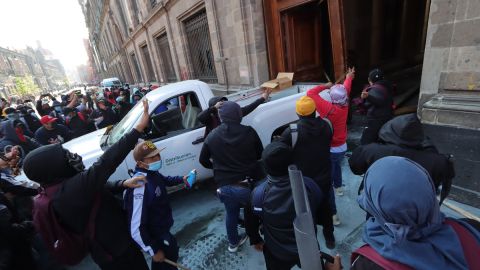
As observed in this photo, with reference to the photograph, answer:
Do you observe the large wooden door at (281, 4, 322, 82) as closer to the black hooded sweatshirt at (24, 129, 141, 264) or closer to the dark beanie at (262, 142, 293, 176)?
the dark beanie at (262, 142, 293, 176)

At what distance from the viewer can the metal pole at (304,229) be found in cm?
86

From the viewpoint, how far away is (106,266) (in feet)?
6.73

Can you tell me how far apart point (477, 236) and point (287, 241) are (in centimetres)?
109

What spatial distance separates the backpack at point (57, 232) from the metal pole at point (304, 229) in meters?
1.63

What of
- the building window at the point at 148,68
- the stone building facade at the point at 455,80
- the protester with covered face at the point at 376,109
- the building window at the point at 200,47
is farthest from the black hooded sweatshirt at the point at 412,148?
the building window at the point at 148,68

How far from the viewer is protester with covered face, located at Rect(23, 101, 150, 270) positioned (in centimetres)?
170

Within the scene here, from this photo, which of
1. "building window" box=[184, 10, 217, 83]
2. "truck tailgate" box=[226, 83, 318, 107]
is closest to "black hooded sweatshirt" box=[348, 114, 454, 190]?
"truck tailgate" box=[226, 83, 318, 107]

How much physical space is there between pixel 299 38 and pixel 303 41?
7.9 inches

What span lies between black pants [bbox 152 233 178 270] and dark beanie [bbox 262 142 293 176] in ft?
4.10

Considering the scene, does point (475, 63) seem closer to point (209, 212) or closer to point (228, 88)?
point (209, 212)

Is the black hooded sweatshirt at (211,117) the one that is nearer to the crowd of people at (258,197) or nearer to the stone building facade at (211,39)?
the crowd of people at (258,197)

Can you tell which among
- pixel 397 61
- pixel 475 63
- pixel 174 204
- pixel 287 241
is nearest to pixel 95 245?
pixel 287 241

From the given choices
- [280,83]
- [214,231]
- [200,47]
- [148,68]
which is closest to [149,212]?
[214,231]

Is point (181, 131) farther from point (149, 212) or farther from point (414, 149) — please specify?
point (414, 149)
